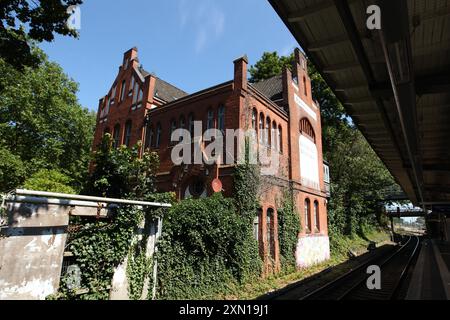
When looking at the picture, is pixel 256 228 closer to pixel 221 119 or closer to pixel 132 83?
pixel 221 119

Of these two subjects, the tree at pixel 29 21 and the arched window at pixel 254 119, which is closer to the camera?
the tree at pixel 29 21

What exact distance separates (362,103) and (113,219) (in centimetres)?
724

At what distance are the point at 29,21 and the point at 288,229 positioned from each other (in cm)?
1459

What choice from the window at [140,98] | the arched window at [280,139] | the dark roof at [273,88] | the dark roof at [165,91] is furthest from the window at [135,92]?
the arched window at [280,139]

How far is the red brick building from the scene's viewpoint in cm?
1419

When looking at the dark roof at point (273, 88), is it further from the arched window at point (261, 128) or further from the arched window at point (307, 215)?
the arched window at point (307, 215)

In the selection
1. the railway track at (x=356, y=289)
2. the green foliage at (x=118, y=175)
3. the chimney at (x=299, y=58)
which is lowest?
the railway track at (x=356, y=289)

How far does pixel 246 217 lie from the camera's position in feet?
41.5

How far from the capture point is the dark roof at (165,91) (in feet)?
68.3

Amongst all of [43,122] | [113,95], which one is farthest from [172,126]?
[43,122]

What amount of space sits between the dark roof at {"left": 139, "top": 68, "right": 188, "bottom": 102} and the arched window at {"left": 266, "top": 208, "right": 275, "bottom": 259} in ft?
38.2

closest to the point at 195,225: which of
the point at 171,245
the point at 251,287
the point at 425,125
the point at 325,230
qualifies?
the point at 171,245

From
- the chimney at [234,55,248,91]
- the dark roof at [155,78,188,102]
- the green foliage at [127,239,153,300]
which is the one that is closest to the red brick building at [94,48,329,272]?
the chimney at [234,55,248,91]

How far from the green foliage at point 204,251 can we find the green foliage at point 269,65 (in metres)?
25.5
